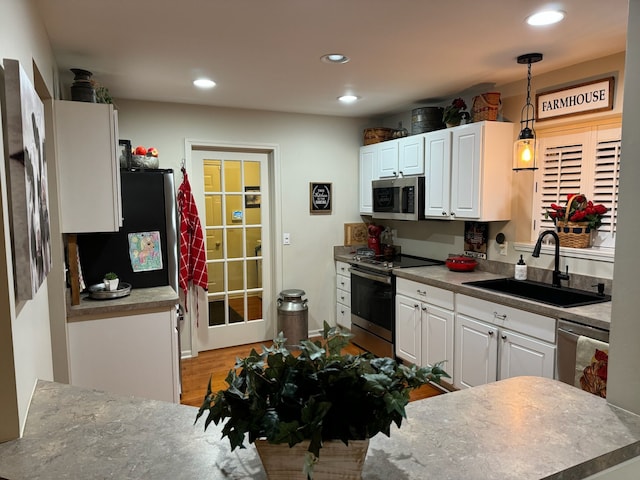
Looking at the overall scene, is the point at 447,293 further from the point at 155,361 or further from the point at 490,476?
the point at 490,476

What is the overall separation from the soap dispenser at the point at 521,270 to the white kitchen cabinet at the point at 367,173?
1718 mm

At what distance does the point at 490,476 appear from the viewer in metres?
0.92

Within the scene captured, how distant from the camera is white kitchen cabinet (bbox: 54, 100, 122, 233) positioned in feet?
7.98

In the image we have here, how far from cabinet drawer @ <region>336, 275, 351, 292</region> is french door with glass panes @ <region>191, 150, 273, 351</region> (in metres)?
0.74

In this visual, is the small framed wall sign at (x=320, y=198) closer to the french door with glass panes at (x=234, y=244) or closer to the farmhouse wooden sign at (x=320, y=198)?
the farmhouse wooden sign at (x=320, y=198)

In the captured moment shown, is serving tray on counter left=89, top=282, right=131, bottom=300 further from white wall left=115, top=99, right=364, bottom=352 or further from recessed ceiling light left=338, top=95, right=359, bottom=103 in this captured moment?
recessed ceiling light left=338, top=95, right=359, bottom=103

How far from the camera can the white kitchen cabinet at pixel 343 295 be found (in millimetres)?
4531

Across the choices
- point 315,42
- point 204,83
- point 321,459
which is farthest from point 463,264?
point 321,459

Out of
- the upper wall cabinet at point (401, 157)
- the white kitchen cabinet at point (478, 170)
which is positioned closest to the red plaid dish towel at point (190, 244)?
the upper wall cabinet at point (401, 157)

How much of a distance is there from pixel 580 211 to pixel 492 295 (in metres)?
0.80

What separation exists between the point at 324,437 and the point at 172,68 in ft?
9.10

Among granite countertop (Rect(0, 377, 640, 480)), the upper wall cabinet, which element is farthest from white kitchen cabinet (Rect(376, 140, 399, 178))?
granite countertop (Rect(0, 377, 640, 480))

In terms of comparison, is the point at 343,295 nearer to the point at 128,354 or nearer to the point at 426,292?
the point at 426,292

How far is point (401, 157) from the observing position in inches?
160
